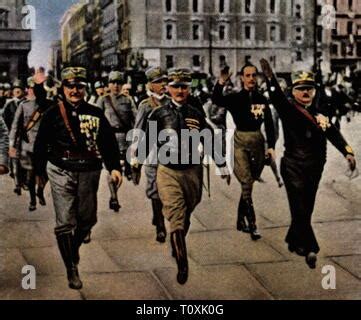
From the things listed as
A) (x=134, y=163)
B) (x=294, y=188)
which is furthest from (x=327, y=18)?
(x=134, y=163)

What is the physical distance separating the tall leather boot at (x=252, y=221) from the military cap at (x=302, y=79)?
41.2 inches

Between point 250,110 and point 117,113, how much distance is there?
1.06m

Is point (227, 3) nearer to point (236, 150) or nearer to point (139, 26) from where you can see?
point (139, 26)

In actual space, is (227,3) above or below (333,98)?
above

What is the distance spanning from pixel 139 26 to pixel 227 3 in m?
0.78

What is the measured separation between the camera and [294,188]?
5453 mm

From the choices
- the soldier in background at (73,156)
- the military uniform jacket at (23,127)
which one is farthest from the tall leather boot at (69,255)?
the military uniform jacket at (23,127)

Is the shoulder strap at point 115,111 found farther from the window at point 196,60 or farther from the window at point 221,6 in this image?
the window at point 221,6

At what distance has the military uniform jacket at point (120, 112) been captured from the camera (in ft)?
18.3

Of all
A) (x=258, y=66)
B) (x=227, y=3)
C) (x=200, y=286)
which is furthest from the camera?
(x=227, y=3)

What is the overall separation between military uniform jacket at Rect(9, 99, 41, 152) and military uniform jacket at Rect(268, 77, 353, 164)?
6.27ft

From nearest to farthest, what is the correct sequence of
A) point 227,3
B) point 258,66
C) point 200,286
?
1. point 200,286
2. point 258,66
3. point 227,3

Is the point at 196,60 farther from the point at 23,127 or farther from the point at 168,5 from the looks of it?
the point at 23,127
